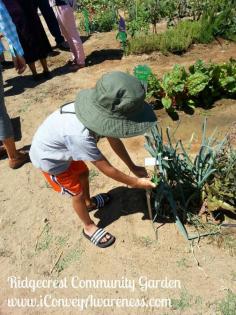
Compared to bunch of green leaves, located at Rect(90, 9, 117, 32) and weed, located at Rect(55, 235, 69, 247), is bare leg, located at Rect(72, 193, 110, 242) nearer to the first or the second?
weed, located at Rect(55, 235, 69, 247)

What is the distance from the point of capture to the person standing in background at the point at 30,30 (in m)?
4.30

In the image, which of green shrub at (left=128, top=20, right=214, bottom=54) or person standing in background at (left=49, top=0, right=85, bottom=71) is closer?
person standing in background at (left=49, top=0, right=85, bottom=71)

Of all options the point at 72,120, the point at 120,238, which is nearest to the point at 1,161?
the point at 120,238

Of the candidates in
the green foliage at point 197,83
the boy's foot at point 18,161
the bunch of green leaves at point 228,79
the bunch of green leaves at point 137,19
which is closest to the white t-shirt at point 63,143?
the boy's foot at point 18,161

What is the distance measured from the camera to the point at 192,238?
2473 mm

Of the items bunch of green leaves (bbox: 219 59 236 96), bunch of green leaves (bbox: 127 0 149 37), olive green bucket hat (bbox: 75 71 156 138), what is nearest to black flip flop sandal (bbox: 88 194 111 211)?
olive green bucket hat (bbox: 75 71 156 138)

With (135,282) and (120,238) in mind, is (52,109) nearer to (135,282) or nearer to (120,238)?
(120,238)

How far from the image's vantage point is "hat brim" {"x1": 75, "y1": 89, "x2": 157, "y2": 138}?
1779mm

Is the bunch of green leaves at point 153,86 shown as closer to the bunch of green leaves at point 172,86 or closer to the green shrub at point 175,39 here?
the bunch of green leaves at point 172,86

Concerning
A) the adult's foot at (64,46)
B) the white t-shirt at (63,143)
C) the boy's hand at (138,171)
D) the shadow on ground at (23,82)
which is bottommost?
the shadow on ground at (23,82)

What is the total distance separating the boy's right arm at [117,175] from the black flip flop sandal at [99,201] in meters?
0.75

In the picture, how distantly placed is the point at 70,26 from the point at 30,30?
536 millimetres

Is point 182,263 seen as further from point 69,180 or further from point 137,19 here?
point 137,19

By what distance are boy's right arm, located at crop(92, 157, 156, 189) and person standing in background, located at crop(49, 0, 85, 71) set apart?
318 cm
